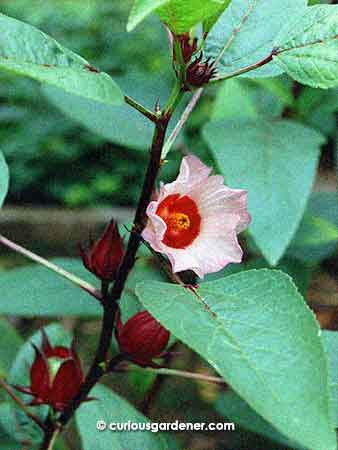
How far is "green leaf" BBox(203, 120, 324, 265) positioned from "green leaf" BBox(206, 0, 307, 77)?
0.76 ft

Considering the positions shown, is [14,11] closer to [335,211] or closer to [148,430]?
[335,211]

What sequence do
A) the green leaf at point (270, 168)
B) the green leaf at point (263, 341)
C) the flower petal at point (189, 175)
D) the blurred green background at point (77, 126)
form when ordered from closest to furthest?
the green leaf at point (263, 341) → the flower petal at point (189, 175) → the green leaf at point (270, 168) → the blurred green background at point (77, 126)

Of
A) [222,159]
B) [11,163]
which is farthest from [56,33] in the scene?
[222,159]

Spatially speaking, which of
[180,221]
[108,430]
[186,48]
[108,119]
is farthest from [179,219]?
[108,119]

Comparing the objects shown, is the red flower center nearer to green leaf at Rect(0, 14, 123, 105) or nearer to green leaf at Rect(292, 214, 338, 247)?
green leaf at Rect(0, 14, 123, 105)

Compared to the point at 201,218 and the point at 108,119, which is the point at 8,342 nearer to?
the point at 108,119

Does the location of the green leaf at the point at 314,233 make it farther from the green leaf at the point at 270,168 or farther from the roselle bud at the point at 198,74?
the roselle bud at the point at 198,74

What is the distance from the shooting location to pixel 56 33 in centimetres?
279

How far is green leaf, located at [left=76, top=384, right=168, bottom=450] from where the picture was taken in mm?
631

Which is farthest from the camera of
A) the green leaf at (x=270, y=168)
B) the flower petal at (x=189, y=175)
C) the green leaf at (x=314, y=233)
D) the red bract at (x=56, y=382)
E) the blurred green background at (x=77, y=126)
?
the blurred green background at (x=77, y=126)

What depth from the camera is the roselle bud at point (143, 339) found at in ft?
1.72

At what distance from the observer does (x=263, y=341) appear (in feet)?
1.31

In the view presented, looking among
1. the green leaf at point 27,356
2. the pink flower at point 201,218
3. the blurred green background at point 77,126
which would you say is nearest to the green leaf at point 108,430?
the green leaf at point 27,356

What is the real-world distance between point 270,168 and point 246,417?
0.28m
